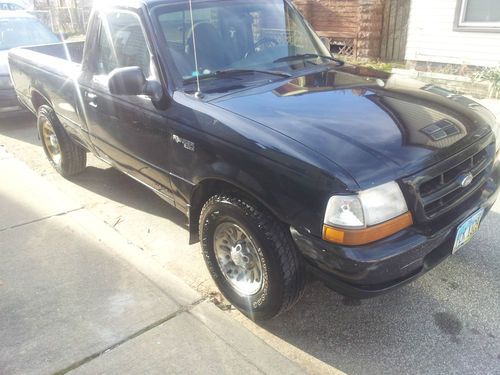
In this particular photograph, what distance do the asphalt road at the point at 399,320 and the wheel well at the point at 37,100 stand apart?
2.19m

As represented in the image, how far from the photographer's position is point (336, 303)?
300 centimetres

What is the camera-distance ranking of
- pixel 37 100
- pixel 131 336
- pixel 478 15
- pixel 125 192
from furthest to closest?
pixel 478 15 < pixel 37 100 < pixel 125 192 < pixel 131 336

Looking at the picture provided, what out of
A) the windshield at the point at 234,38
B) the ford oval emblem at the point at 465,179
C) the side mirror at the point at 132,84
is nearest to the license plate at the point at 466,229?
the ford oval emblem at the point at 465,179

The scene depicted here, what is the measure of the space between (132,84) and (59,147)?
246 cm

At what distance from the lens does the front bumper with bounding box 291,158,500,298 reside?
2162 mm

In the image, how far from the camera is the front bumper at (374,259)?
2162 mm

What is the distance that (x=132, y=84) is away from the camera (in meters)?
2.88

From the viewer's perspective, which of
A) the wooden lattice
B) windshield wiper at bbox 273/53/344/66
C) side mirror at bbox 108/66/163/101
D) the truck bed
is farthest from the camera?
the wooden lattice

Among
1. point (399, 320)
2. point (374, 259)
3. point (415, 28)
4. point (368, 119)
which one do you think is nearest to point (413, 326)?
point (399, 320)

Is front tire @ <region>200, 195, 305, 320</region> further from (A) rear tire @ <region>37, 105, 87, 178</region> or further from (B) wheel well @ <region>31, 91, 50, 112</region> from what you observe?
(B) wheel well @ <region>31, 91, 50, 112</region>

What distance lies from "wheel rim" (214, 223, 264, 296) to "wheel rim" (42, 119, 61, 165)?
2898 millimetres

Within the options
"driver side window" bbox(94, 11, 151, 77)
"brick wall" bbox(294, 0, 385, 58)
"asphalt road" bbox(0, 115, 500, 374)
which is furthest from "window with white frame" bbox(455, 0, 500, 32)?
"driver side window" bbox(94, 11, 151, 77)

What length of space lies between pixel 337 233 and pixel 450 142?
0.84m

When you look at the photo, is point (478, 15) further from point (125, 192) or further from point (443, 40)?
point (125, 192)
